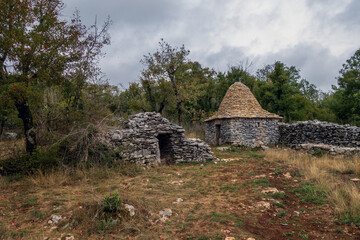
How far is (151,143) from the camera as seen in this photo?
33.1 ft

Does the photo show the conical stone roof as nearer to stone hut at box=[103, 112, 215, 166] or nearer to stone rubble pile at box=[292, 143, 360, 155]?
stone rubble pile at box=[292, 143, 360, 155]

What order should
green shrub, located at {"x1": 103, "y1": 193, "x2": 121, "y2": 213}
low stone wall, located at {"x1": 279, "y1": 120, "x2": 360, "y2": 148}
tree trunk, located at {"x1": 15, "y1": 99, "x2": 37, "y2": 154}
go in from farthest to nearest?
1. low stone wall, located at {"x1": 279, "y1": 120, "x2": 360, "y2": 148}
2. tree trunk, located at {"x1": 15, "y1": 99, "x2": 37, "y2": 154}
3. green shrub, located at {"x1": 103, "y1": 193, "x2": 121, "y2": 213}

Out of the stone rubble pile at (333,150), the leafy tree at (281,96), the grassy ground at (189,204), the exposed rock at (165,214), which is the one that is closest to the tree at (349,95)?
the leafy tree at (281,96)

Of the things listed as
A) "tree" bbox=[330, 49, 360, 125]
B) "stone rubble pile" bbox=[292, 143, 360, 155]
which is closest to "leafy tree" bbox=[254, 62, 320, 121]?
"tree" bbox=[330, 49, 360, 125]

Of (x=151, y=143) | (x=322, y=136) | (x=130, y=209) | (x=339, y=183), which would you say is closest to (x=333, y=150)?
(x=322, y=136)

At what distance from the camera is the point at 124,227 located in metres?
4.37

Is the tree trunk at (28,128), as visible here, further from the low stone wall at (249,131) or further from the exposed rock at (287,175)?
the low stone wall at (249,131)

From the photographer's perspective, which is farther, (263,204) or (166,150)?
(166,150)

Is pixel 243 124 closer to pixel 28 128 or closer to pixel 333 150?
pixel 333 150

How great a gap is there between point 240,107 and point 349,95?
43.4 feet

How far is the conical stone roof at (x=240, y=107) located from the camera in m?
17.3

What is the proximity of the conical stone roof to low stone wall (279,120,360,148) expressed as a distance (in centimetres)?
176

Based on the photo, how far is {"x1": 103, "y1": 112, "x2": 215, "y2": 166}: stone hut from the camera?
933cm

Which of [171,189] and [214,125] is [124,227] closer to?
[171,189]
